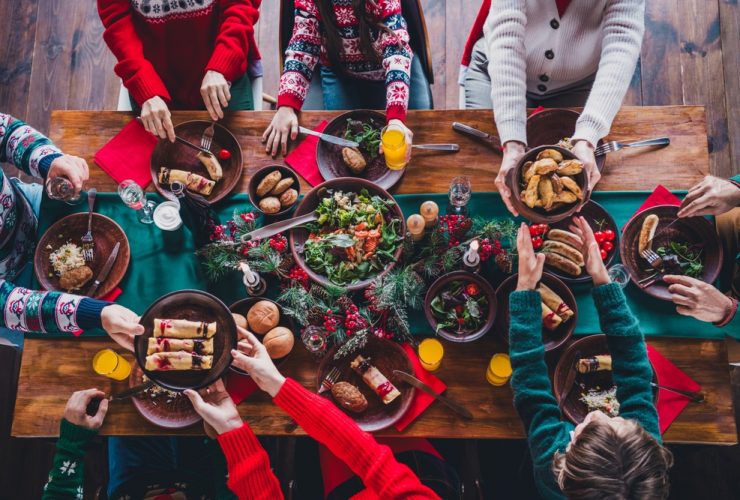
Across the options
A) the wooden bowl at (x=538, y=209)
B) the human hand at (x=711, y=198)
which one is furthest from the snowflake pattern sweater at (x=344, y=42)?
the human hand at (x=711, y=198)

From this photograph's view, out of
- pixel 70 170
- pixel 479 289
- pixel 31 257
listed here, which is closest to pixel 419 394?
pixel 479 289

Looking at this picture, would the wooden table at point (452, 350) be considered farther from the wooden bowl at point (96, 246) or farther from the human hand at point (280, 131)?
the wooden bowl at point (96, 246)

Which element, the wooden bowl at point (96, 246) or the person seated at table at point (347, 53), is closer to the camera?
the wooden bowl at point (96, 246)

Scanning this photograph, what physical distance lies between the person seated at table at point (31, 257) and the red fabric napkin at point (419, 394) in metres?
0.87

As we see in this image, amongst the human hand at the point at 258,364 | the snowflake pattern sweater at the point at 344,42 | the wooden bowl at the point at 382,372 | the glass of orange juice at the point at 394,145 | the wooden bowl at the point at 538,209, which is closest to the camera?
the wooden bowl at the point at 538,209

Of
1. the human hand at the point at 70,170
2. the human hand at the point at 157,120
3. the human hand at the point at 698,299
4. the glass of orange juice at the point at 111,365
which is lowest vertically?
the glass of orange juice at the point at 111,365

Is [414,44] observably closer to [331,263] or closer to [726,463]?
[331,263]

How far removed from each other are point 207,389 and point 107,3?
1.62m

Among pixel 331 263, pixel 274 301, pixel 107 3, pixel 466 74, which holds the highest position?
pixel 107 3

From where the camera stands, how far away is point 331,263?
5.80 ft

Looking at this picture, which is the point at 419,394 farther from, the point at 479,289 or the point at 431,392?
the point at 479,289

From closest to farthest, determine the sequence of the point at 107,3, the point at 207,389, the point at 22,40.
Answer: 1. the point at 207,389
2. the point at 107,3
3. the point at 22,40

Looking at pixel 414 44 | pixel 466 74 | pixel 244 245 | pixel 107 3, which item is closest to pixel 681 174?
pixel 466 74

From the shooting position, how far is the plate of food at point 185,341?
1.61m
